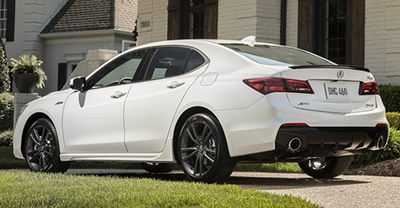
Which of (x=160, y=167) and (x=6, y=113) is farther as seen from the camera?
(x=6, y=113)

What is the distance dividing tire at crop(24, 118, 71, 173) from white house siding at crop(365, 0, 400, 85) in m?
7.81

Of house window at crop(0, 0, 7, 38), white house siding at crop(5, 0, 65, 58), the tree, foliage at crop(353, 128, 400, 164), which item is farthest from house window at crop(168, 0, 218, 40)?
house window at crop(0, 0, 7, 38)

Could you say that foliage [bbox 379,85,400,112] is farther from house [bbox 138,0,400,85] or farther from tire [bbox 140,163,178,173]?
tire [bbox 140,163,178,173]

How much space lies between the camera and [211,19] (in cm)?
1881

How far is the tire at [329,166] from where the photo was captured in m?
9.16

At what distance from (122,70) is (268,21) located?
27.7 feet

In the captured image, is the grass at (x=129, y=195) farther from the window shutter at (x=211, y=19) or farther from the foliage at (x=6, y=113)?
the foliage at (x=6, y=113)

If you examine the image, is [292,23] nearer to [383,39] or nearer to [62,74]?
[383,39]

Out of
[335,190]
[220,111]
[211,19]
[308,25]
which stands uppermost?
[211,19]

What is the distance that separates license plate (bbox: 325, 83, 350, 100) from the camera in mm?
7867

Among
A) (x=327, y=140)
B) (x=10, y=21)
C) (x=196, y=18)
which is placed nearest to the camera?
(x=327, y=140)

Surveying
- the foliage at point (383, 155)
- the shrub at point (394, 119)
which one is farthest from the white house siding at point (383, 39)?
the foliage at point (383, 155)

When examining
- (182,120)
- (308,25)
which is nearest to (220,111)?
(182,120)

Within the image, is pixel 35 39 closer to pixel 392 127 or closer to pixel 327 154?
pixel 392 127
